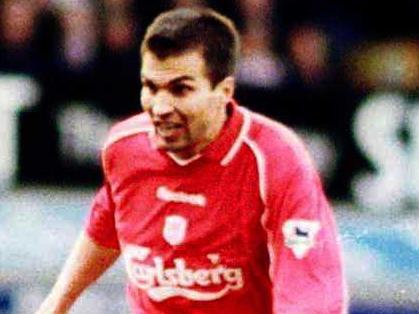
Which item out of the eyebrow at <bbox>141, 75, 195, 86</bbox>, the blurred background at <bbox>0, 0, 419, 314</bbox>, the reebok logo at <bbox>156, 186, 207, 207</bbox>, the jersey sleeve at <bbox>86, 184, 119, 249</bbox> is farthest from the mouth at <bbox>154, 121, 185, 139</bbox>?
the blurred background at <bbox>0, 0, 419, 314</bbox>

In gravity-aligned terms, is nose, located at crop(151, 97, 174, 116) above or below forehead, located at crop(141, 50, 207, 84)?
below

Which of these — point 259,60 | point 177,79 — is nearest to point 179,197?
point 177,79

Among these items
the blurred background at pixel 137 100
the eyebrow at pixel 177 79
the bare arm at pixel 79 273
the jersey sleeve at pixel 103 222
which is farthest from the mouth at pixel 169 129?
the blurred background at pixel 137 100

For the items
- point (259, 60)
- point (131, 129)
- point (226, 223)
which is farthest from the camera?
point (259, 60)

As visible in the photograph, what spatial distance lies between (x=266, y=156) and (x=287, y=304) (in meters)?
0.40

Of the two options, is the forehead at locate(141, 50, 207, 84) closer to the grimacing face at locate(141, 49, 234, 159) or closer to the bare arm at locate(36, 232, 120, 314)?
the grimacing face at locate(141, 49, 234, 159)

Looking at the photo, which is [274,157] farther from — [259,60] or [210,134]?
[259,60]

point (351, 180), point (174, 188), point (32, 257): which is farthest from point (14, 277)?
point (174, 188)

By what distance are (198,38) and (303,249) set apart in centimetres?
64

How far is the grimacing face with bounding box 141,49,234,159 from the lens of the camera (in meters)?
5.55

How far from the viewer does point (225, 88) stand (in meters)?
5.66

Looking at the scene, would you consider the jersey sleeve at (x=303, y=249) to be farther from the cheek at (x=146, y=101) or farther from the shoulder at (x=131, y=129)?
the shoulder at (x=131, y=129)

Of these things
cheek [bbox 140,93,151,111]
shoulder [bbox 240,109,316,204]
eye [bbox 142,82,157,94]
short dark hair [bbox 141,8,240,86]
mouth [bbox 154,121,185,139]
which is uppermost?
short dark hair [bbox 141,8,240,86]

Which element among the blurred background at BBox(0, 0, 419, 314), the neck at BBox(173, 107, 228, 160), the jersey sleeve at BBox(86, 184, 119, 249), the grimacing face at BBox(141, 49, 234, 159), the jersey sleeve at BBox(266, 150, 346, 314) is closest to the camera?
the jersey sleeve at BBox(266, 150, 346, 314)
